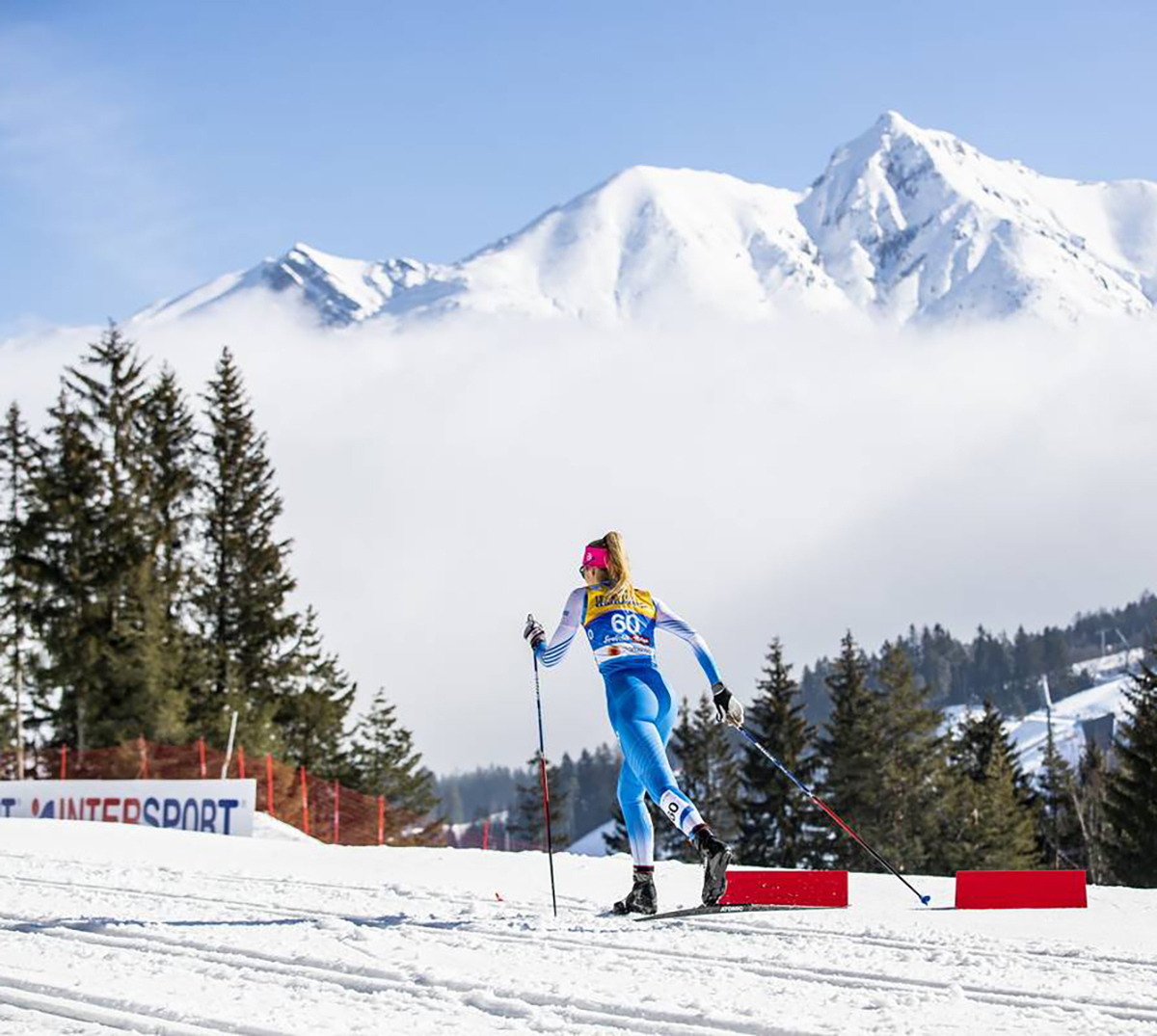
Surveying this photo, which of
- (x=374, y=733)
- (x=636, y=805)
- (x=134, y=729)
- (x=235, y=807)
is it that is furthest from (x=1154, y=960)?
(x=374, y=733)

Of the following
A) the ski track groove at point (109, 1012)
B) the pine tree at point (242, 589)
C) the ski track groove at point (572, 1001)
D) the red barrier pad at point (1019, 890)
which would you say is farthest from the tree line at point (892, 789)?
the ski track groove at point (109, 1012)

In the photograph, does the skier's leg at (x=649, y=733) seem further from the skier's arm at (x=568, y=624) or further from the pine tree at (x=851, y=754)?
the pine tree at (x=851, y=754)

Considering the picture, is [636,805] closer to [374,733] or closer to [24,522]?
[24,522]

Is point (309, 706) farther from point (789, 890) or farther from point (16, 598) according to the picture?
point (789, 890)

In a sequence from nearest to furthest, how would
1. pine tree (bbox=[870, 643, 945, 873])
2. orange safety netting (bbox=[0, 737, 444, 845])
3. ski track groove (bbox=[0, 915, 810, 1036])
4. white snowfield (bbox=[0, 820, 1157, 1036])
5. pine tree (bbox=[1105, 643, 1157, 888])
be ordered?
1. ski track groove (bbox=[0, 915, 810, 1036])
2. white snowfield (bbox=[0, 820, 1157, 1036])
3. orange safety netting (bbox=[0, 737, 444, 845])
4. pine tree (bbox=[1105, 643, 1157, 888])
5. pine tree (bbox=[870, 643, 945, 873])

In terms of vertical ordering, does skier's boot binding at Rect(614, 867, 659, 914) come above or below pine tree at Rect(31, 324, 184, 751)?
below

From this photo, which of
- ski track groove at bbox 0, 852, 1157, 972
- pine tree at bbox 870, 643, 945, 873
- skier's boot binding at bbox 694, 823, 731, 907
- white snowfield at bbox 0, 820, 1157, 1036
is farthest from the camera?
pine tree at bbox 870, 643, 945, 873

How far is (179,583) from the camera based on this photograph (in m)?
42.1

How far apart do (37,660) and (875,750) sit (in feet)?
94.7

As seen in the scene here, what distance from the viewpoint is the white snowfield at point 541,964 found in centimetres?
506

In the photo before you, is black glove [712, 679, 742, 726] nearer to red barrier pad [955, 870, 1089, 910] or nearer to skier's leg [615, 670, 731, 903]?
skier's leg [615, 670, 731, 903]

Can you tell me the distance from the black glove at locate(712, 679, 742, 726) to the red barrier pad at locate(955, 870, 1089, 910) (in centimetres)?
158

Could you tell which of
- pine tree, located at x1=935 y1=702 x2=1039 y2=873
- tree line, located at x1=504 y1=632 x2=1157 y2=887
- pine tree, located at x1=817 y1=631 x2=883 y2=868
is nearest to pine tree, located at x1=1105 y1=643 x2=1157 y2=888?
tree line, located at x1=504 y1=632 x2=1157 y2=887

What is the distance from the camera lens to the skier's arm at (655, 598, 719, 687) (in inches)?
342
